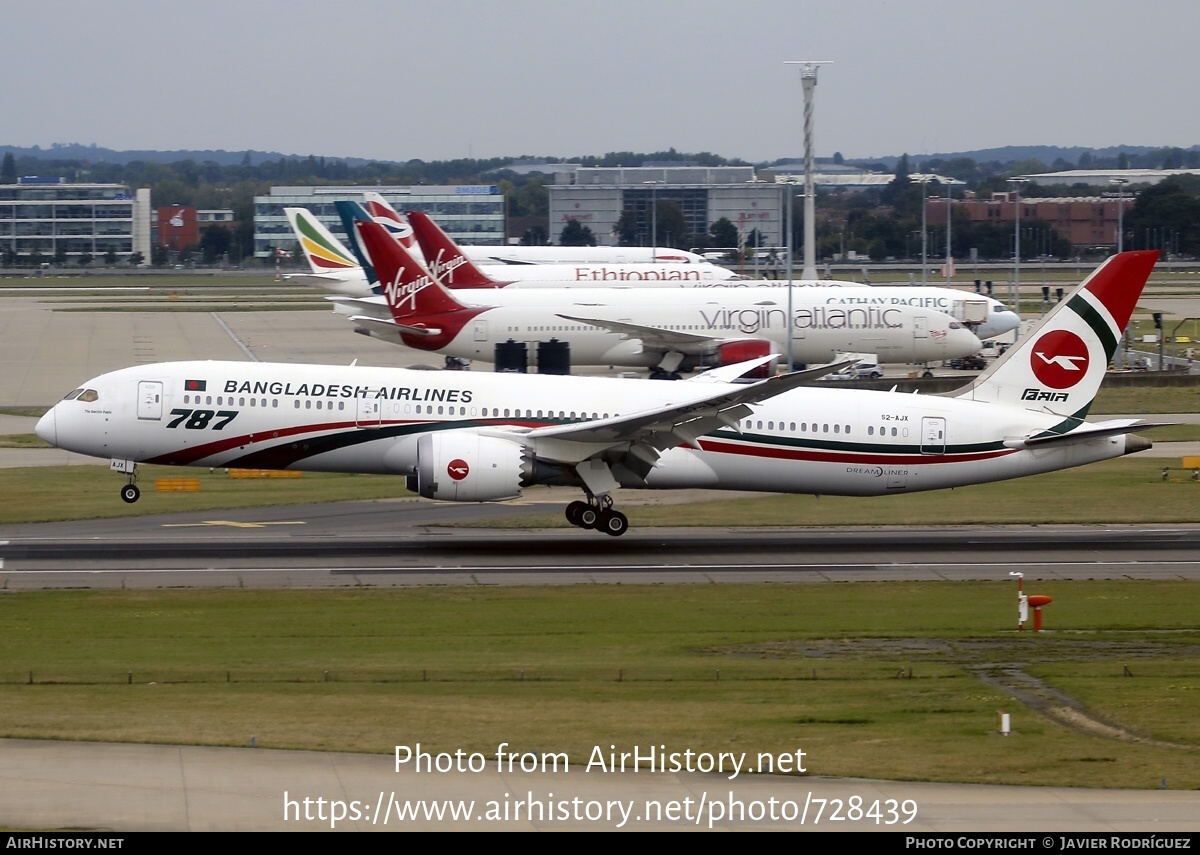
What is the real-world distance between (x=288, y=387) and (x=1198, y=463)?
2931 cm

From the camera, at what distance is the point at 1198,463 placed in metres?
48.4

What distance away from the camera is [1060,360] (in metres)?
39.5

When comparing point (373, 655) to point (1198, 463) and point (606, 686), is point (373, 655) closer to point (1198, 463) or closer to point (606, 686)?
point (606, 686)

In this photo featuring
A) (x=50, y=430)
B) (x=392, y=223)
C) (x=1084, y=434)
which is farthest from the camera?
(x=392, y=223)

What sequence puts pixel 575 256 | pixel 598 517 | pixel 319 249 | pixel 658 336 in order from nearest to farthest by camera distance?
pixel 598 517
pixel 658 336
pixel 319 249
pixel 575 256

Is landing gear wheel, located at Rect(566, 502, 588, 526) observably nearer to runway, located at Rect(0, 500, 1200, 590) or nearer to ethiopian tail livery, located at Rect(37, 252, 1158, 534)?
ethiopian tail livery, located at Rect(37, 252, 1158, 534)

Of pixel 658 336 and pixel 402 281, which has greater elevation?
pixel 402 281

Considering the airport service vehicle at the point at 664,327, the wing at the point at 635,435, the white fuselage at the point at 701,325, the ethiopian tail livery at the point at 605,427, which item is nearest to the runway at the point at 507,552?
the ethiopian tail livery at the point at 605,427

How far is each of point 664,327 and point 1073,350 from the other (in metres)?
37.8

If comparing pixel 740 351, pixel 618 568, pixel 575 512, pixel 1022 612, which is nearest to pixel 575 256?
pixel 740 351

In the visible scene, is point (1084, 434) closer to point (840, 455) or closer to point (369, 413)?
point (840, 455)

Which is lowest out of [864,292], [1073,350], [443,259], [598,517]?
[598,517]

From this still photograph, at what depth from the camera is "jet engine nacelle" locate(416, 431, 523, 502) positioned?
1382 inches

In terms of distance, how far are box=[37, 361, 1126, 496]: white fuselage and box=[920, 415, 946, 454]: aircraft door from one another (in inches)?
1.2
